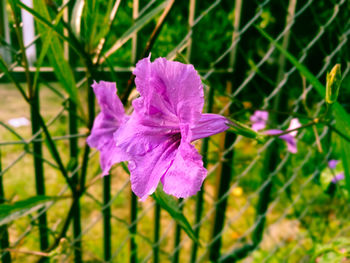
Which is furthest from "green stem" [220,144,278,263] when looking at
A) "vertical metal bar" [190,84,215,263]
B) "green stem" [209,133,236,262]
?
"vertical metal bar" [190,84,215,263]

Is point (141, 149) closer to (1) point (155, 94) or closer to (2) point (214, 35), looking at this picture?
(1) point (155, 94)

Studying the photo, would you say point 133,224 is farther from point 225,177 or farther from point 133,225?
point 225,177

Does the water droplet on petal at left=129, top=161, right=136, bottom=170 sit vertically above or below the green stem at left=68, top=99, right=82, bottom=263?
above

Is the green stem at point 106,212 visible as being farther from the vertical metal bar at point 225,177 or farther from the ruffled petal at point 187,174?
the ruffled petal at point 187,174

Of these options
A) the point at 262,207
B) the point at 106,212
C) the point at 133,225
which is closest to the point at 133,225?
the point at 133,225

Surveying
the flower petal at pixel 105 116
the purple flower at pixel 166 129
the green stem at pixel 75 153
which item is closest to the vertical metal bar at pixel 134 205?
the green stem at pixel 75 153

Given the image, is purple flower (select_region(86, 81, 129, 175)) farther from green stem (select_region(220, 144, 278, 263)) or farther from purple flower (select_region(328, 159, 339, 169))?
purple flower (select_region(328, 159, 339, 169))

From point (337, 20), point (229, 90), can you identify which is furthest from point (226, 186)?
point (337, 20)
